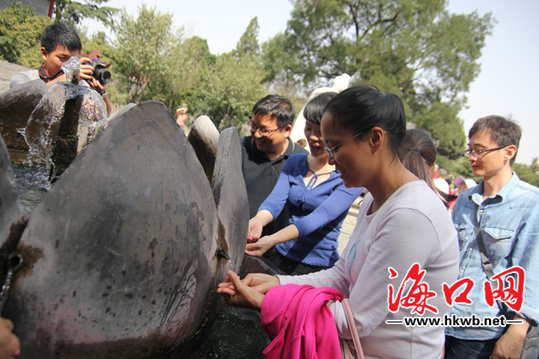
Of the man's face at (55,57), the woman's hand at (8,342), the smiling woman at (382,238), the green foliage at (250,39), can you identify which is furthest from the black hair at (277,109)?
the green foliage at (250,39)

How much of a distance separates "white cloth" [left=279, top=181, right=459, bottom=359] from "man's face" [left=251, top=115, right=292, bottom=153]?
1566 millimetres

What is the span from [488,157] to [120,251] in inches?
83.9

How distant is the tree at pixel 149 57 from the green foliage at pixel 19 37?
337 inches

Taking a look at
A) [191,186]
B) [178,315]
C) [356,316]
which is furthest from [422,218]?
[178,315]

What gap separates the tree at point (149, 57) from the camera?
65.3 feet

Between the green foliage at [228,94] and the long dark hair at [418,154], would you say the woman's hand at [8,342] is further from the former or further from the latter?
the green foliage at [228,94]

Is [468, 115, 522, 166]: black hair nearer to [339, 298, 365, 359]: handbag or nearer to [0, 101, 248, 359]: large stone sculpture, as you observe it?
[339, 298, 365, 359]: handbag

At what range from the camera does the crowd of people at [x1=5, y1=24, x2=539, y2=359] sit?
1140 millimetres

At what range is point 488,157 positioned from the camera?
2.14m

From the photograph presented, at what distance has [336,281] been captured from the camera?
1.58m

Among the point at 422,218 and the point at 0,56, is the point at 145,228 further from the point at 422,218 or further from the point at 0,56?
the point at 0,56

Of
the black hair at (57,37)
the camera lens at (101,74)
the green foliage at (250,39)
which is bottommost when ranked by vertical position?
the camera lens at (101,74)

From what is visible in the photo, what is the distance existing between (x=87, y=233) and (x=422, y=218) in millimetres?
1008

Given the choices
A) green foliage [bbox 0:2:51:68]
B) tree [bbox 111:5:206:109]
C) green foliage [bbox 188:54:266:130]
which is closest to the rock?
green foliage [bbox 0:2:51:68]
